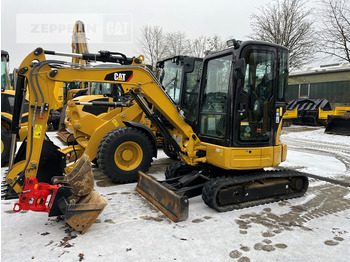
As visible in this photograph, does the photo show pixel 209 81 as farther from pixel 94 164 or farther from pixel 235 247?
pixel 94 164

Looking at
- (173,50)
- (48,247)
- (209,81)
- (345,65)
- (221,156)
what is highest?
(173,50)

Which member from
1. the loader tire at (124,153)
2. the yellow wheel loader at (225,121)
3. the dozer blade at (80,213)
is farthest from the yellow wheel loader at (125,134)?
the dozer blade at (80,213)

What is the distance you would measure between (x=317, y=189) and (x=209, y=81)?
9.28ft

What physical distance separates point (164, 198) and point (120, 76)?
1.89 metres

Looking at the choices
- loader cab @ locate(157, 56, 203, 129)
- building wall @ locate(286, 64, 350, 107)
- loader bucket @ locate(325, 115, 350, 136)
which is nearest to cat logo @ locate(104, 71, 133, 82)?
loader cab @ locate(157, 56, 203, 129)

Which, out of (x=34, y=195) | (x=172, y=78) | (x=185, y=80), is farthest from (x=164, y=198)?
(x=172, y=78)

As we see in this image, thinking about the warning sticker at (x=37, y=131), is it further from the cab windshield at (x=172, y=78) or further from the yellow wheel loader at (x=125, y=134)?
the cab windshield at (x=172, y=78)

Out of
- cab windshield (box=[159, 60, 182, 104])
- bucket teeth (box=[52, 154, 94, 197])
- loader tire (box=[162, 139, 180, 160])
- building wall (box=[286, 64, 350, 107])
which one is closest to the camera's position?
bucket teeth (box=[52, 154, 94, 197])

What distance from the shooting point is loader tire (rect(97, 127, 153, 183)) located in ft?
16.9

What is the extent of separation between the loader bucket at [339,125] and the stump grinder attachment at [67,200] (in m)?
12.5

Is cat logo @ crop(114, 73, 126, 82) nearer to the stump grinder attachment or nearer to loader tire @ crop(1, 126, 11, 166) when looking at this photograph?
the stump grinder attachment

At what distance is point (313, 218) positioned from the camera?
3.85 meters

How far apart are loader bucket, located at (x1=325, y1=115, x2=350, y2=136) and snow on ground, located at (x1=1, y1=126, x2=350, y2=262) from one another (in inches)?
371

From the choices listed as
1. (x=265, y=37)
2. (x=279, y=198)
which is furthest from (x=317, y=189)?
(x=265, y=37)
